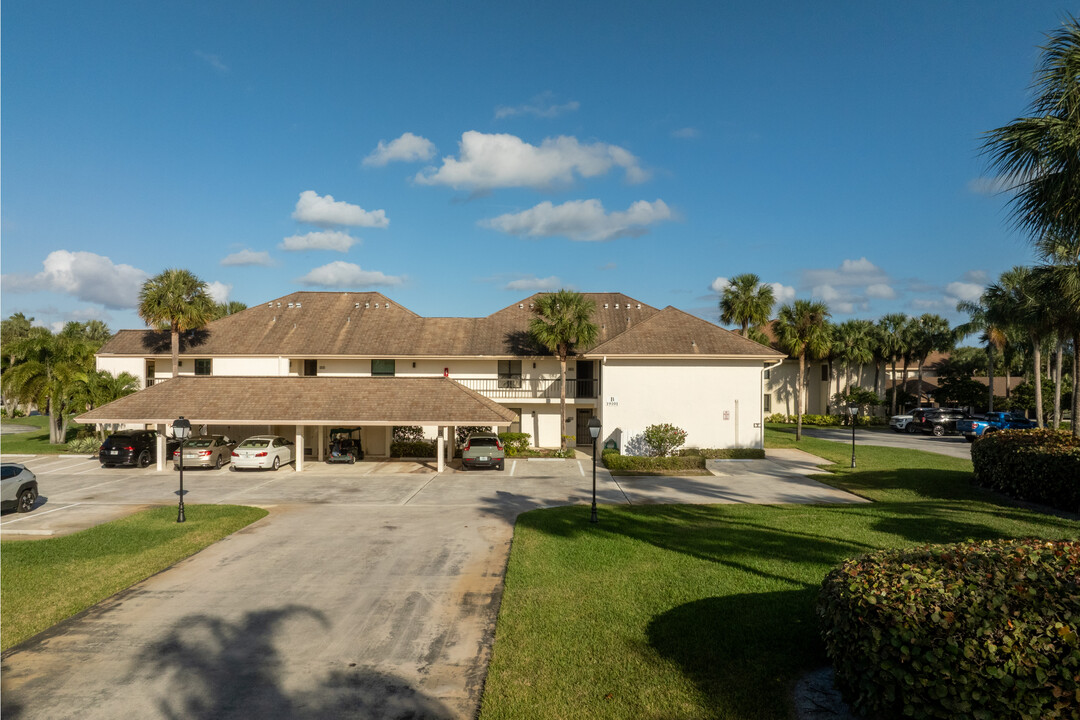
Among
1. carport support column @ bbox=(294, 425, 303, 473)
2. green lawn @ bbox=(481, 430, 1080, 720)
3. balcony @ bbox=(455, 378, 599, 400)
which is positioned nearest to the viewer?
green lawn @ bbox=(481, 430, 1080, 720)

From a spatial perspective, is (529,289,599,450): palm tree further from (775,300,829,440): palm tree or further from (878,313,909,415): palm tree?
(878,313,909,415): palm tree

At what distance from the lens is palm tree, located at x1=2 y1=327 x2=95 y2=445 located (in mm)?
32219

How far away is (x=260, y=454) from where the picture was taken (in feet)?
82.9

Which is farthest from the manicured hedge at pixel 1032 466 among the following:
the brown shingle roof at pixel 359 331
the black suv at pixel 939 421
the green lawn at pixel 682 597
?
the black suv at pixel 939 421

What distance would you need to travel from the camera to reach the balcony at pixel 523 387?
32.2 meters

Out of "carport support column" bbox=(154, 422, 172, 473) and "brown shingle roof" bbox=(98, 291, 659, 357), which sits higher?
"brown shingle roof" bbox=(98, 291, 659, 357)

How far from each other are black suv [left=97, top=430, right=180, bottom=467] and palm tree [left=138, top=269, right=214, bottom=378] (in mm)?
4679

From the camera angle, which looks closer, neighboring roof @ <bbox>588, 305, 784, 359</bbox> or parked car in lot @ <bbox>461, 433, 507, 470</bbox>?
parked car in lot @ <bbox>461, 433, 507, 470</bbox>

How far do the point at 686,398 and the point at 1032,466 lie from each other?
14062mm

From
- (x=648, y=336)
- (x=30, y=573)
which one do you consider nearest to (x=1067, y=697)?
(x=30, y=573)

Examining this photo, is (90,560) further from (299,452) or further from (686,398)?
(686,398)

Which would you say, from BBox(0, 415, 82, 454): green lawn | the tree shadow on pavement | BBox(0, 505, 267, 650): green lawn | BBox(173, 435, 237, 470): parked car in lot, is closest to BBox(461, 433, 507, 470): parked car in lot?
BBox(0, 505, 267, 650): green lawn

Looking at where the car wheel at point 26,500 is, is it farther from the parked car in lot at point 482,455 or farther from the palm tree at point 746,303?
the palm tree at point 746,303

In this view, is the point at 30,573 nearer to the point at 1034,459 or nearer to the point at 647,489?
the point at 647,489
